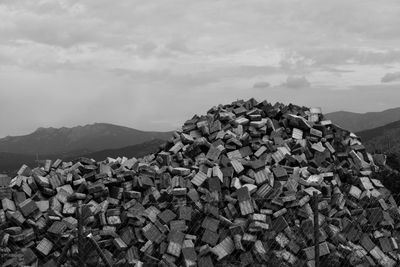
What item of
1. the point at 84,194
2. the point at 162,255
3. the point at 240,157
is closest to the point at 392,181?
the point at 240,157

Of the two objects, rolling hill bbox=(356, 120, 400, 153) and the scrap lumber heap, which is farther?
rolling hill bbox=(356, 120, 400, 153)

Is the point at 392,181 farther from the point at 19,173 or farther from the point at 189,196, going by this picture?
the point at 19,173

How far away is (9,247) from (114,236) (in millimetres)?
2950

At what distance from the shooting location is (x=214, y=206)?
14.4 m

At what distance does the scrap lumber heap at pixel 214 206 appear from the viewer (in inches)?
535

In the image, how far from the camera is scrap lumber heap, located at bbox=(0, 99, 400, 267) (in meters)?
13.6

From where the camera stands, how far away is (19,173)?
16625mm

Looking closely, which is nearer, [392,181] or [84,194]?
[84,194]

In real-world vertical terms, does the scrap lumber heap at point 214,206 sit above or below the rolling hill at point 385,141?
above

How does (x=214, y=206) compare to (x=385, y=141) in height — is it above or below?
above

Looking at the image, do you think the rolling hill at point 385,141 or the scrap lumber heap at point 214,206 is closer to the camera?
the scrap lumber heap at point 214,206

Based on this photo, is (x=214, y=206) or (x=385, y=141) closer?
(x=214, y=206)

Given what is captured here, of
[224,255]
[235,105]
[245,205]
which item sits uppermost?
[235,105]

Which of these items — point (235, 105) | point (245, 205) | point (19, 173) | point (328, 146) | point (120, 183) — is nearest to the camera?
point (245, 205)
